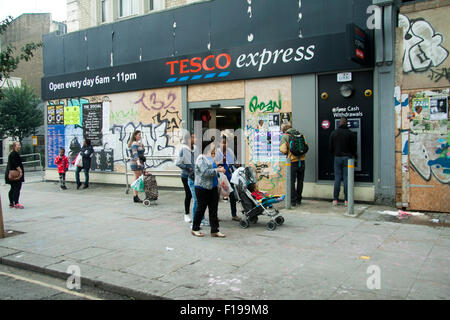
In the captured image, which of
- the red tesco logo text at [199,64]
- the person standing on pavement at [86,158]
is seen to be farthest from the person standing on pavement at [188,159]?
the person standing on pavement at [86,158]

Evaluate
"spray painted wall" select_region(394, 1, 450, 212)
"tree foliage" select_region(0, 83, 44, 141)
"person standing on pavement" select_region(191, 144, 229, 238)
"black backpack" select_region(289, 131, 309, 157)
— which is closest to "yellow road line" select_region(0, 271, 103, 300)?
"person standing on pavement" select_region(191, 144, 229, 238)

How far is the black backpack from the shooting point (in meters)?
9.72

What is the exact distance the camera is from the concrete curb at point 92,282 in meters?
4.70

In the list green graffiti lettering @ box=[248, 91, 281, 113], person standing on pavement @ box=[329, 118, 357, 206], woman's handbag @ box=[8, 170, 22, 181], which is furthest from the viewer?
green graffiti lettering @ box=[248, 91, 281, 113]

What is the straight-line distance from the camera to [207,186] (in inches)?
276

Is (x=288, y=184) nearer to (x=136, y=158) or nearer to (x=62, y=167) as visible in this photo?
(x=136, y=158)

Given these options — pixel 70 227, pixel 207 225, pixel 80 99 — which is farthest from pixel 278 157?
pixel 80 99

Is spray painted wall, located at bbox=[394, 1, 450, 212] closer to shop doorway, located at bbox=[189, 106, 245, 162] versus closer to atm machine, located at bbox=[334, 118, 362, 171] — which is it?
→ atm machine, located at bbox=[334, 118, 362, 171]

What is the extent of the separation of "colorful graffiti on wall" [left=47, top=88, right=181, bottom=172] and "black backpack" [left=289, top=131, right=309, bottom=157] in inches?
Result: 177

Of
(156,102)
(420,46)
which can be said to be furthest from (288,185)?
(156,102)

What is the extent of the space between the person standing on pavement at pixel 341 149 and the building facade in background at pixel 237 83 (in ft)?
1.96

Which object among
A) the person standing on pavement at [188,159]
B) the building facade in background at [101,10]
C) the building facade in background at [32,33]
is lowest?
the person standing on pavement at [188,159]

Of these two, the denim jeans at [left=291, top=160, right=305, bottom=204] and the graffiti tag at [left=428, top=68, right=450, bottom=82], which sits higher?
the graffiti tag at [left=428, top=68, right=450, bottom=82]

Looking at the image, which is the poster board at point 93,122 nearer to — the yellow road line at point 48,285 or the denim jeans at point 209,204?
the denim jeans at point 209,204
